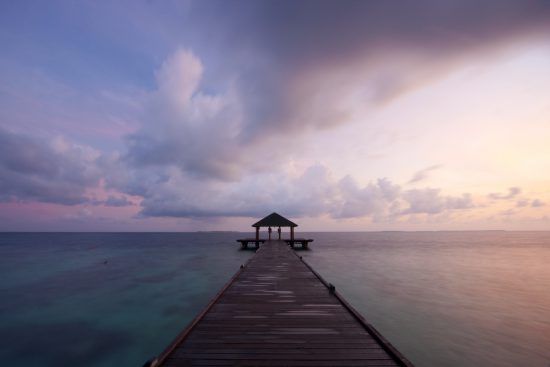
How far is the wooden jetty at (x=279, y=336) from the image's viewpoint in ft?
14.2

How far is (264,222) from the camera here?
3188cm

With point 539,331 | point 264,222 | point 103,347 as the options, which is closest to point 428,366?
point 539,331

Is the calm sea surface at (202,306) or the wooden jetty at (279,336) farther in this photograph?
the calm sea surface at (202,306)

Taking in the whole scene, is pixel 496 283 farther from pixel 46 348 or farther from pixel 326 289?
pixel 46 348

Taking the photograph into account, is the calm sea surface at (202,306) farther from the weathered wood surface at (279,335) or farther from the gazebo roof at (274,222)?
the gazebo roof at (274,222)

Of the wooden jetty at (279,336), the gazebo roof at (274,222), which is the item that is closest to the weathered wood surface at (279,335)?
the wooden jetty at (279,336)

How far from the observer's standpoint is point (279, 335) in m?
5.20

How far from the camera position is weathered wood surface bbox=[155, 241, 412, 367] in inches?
171

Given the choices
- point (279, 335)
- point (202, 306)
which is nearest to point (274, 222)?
point (202, 306)

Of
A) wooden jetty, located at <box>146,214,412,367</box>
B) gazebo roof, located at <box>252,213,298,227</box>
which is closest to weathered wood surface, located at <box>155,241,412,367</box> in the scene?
wooden jetty, located at <box>146,214,412,367</box>

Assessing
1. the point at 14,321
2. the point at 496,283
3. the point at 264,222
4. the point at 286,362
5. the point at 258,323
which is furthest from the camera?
the point at 264,222

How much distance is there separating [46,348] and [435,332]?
15.0 metres

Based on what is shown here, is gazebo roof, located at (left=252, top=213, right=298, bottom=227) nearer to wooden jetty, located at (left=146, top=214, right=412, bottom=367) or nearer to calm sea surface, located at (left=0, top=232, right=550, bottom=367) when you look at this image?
calm sea surface, located at (left=0, top=232, right=550, bottom=367)

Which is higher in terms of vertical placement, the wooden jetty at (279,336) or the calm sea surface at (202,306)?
the wooden jetty at (279,336)
